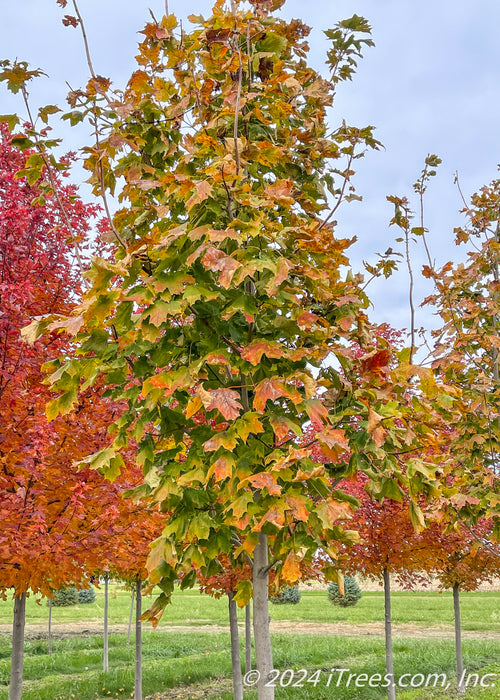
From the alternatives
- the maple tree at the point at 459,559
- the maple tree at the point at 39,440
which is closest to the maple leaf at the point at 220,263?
the maple tree at the point at 39,440

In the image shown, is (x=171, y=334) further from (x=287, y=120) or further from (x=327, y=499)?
(x=287, y=120)

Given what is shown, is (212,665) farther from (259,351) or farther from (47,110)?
(47,110)

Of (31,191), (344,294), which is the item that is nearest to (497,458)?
(344,294)

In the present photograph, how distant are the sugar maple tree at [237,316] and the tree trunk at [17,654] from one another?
388 cm

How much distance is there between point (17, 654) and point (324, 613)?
20.0 meters

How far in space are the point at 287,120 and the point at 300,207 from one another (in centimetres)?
49

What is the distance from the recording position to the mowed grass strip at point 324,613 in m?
20.8

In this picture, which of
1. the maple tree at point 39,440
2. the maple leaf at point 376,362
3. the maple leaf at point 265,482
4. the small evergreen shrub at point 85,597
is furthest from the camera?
the small evergreen shrub at point 85,597

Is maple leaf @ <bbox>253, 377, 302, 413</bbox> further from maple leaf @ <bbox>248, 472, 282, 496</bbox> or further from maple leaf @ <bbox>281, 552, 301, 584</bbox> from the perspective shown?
maple leaf @ <bbox>281, 552, 301, 584</bbox>

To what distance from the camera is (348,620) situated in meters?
20.8

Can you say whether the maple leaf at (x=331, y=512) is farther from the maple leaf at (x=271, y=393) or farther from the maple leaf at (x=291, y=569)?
the maple leaf at (x=271, y=393)

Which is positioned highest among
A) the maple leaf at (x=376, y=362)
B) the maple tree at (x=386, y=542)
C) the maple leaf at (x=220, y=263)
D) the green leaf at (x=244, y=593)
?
the maple leaf at (x=220, y=263)

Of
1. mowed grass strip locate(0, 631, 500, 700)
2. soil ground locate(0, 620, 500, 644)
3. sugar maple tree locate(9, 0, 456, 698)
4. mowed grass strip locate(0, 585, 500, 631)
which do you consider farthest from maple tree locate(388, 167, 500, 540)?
mowed grass strip locate(0, 585, 500, 631)

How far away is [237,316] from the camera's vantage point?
263cm
